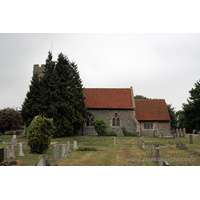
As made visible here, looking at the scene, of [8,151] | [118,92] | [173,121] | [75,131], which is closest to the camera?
[8,151]

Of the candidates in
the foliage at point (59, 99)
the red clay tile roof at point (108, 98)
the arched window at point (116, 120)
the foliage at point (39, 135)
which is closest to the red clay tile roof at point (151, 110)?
the red clay tile roof at point (108, 98)

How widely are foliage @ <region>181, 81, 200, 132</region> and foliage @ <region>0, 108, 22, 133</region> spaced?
2825 centimetres

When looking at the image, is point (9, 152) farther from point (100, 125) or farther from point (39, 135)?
point (100, 125)

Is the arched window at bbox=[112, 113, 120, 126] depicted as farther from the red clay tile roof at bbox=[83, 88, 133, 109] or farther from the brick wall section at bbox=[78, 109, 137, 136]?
the red clay tile roof at bbox=[83, 88, 133, 109]

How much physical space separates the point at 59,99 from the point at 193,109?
1974 cm

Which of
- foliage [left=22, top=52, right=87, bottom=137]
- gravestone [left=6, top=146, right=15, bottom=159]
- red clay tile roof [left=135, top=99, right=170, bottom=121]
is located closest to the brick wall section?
red clay tile roof [left=135, top=99, right=170, bottom=121]

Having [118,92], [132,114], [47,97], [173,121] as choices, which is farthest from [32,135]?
[173,121]

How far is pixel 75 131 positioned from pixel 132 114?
354 inches

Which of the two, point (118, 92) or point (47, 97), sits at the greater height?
point (118, 92)

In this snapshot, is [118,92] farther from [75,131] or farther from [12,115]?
[12,115]

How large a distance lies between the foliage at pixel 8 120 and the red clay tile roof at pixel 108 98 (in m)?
13.5

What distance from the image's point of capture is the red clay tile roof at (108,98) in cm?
2548

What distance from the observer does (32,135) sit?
1051 centimetres

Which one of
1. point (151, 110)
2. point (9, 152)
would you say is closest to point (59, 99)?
point (9, 152)
